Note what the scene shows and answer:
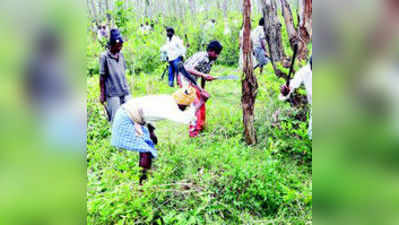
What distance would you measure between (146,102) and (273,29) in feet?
8.42

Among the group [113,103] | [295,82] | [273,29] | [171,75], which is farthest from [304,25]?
[171,75]

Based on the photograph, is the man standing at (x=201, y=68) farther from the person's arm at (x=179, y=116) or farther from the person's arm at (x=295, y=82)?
the person's arm at (x=179, y=116)

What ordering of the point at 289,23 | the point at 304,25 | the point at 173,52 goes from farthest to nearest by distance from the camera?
1. the point at 173,52
2. the point at 289,23
3. the point at 304,25

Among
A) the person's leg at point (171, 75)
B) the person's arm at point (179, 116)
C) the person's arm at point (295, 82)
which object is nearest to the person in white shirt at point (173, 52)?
the person's leg at point (171, 75)

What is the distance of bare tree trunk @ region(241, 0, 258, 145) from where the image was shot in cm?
339

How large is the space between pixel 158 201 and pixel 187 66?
2.32 meters

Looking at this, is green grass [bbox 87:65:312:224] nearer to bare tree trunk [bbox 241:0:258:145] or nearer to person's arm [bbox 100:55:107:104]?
bare tree trunk [bbox 241:0:258:145]

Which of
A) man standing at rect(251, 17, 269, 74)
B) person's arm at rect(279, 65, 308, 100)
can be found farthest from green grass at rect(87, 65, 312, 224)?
man standing at rect(251, 17, 269, 74)

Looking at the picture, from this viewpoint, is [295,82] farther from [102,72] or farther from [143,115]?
[102,72]

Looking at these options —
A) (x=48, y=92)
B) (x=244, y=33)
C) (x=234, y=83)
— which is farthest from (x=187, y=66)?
(x=48, y=92)

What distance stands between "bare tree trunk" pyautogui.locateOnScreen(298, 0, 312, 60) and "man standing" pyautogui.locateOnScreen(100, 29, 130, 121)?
2.12m

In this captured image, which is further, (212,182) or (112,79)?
(112,79)

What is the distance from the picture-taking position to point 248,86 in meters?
3.62


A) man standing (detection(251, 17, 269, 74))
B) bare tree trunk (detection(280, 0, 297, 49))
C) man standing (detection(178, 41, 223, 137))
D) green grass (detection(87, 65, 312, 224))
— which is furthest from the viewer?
man standing (detection(251, 17, 269, 74))
